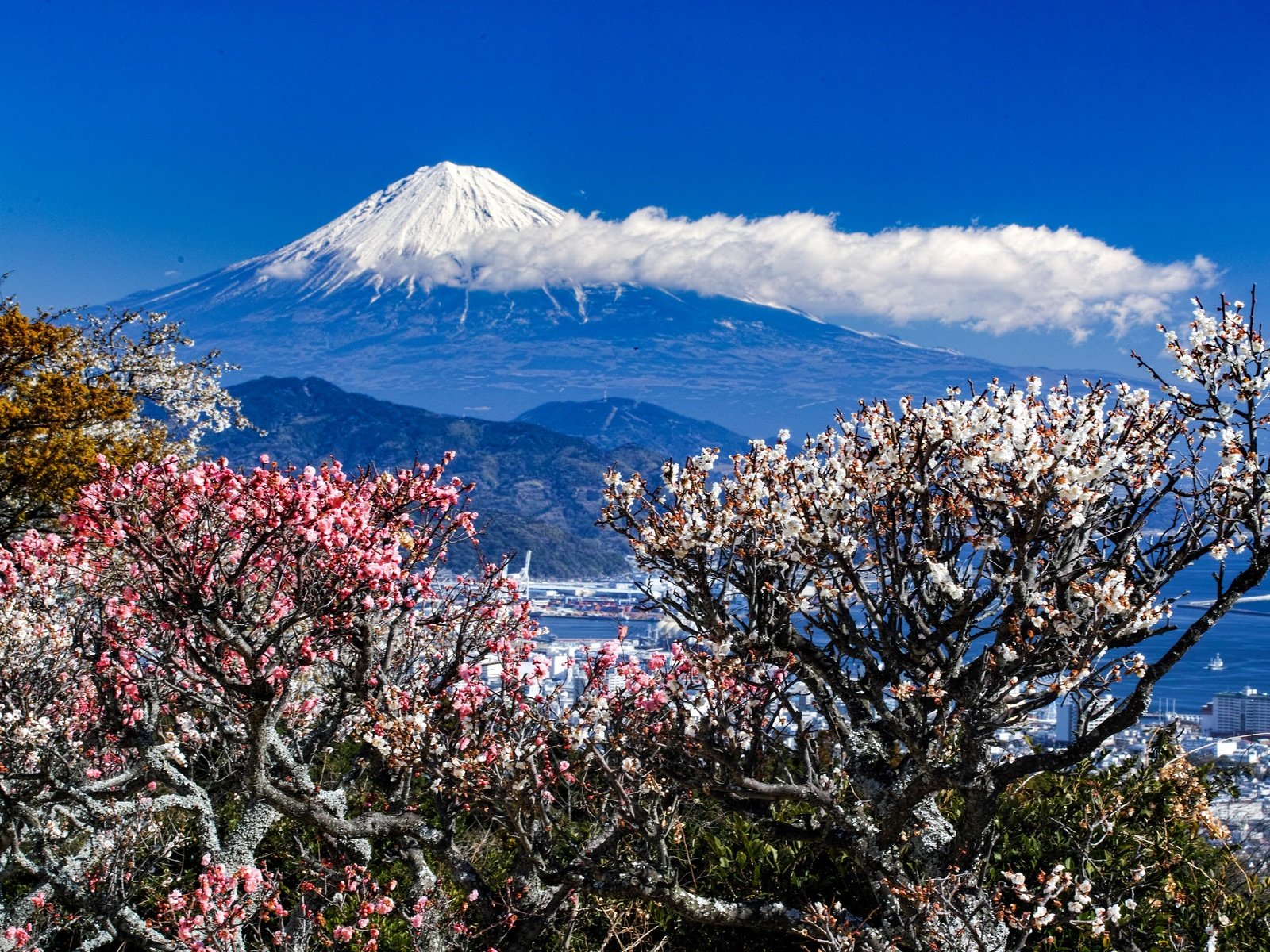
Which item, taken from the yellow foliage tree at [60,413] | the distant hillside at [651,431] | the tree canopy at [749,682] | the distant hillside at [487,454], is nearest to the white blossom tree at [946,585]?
the tree canopy at [749,682]

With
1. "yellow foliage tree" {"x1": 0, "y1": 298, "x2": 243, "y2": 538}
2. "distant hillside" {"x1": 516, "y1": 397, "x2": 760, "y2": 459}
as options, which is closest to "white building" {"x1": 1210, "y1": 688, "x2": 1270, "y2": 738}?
"yellow foliage tree" {"x1": 0, "y1": 298, "x2": 243, "y2": 538}

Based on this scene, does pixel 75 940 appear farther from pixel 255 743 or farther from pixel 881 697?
pixel 881 697

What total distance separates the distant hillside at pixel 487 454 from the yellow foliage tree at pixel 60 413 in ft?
123

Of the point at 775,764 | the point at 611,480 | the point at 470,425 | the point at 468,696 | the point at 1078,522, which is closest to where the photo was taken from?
the point at 1078,522

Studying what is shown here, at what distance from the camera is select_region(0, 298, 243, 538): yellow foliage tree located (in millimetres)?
13461

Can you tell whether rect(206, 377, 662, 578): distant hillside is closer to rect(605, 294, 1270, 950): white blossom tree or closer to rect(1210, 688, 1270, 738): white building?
rect(1210, 688, 1270, 738): white building

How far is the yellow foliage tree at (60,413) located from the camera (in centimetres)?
1346

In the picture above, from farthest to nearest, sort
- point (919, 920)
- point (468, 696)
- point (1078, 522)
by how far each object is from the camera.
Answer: point (468, 696)
point (919, 920)
point (1078, 522)

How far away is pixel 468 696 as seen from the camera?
7.38 meters

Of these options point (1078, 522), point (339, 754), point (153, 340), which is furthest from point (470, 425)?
point (1078, 522)

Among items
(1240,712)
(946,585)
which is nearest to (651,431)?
(1240,712)

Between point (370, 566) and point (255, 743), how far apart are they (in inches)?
49.6

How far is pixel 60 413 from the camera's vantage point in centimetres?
1405

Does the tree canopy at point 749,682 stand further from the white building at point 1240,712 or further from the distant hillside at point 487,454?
the distant hillside at point 487,454
